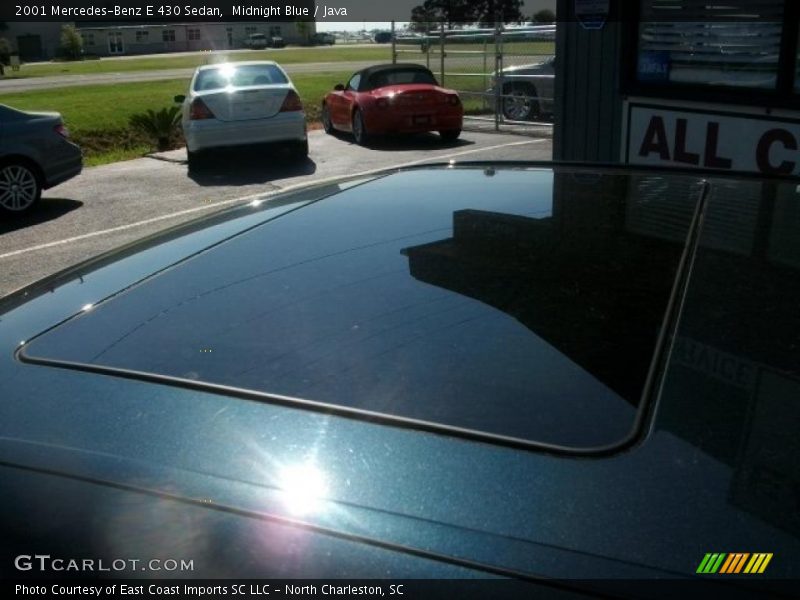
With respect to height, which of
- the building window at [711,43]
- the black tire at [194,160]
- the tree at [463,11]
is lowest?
the black tire at [194,160]

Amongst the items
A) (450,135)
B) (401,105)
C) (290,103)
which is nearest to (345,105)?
(401,105)

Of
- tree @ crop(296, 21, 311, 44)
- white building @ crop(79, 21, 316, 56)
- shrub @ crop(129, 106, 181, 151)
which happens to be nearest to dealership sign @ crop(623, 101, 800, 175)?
shrub @ crop(129, 106, 181, 151)

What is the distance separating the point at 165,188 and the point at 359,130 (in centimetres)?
469

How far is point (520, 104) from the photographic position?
55.1ft

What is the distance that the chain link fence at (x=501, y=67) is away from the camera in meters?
15.8

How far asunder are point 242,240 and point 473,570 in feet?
4.93

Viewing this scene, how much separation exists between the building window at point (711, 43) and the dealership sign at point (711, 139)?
0.23 metres

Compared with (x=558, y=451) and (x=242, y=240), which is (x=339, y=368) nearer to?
(x=558, y=451)

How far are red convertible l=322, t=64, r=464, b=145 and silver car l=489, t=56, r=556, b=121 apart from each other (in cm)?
202

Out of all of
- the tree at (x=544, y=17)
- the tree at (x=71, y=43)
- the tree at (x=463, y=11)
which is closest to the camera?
the tree at (x=544, y=17)

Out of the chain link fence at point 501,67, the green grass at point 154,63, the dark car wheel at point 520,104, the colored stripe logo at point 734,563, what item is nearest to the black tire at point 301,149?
the chain link fence at point 501,67

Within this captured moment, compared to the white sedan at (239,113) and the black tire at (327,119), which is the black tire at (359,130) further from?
the white sedan at (239,113)

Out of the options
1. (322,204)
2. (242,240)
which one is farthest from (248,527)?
(322,204)

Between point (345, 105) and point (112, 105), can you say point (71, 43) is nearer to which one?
point (112, 105)
